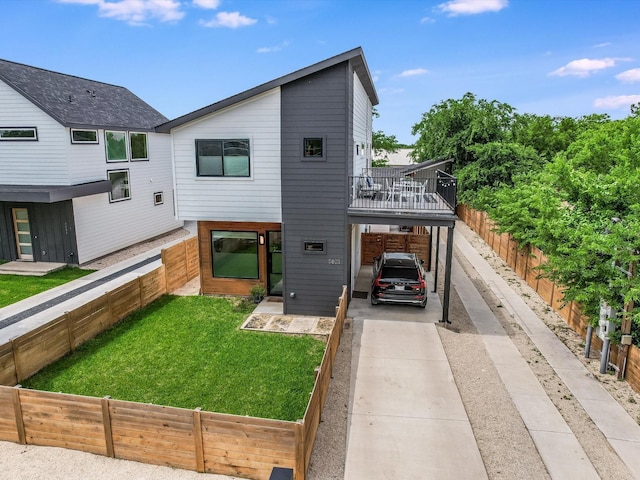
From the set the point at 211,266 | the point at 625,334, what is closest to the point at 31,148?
the point at 211,266

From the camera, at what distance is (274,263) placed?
15211mm

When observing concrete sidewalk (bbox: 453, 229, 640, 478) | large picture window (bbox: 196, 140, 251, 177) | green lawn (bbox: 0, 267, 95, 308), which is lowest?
concrete sidewalk (bbox: 453, 229, 640, 478)

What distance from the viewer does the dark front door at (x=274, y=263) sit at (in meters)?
15.0

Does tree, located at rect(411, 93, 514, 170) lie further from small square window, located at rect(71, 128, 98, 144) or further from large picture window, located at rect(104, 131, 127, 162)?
small square window, located at rect(71, 128, 98, 144)

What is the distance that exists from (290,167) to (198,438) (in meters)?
8.23

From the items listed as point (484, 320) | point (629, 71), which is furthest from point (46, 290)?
point (629, 71)

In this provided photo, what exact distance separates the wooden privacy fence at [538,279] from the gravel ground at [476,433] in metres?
0.40

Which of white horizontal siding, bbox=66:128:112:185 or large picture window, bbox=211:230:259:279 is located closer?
large picture window, bbox=211:230:259:279

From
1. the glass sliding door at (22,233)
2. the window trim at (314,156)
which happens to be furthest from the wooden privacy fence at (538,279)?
the glass sliding door at (22,233)

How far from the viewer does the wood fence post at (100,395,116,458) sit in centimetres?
698

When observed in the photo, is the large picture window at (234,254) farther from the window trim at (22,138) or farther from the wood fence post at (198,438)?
the window trim at (22,138)

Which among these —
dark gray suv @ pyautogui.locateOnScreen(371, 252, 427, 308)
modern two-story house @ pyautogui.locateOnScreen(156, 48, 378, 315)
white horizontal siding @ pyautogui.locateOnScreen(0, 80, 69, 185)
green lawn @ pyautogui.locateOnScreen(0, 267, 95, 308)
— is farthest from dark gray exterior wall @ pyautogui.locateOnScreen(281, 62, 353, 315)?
white horizontal siding @ pyautogui.locateOnScreen(0, 80, 69, 185)

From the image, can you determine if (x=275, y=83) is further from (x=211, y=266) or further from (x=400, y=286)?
(x=400, y=286)

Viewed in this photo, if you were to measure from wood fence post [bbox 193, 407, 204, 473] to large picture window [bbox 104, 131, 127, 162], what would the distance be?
56.7ft
